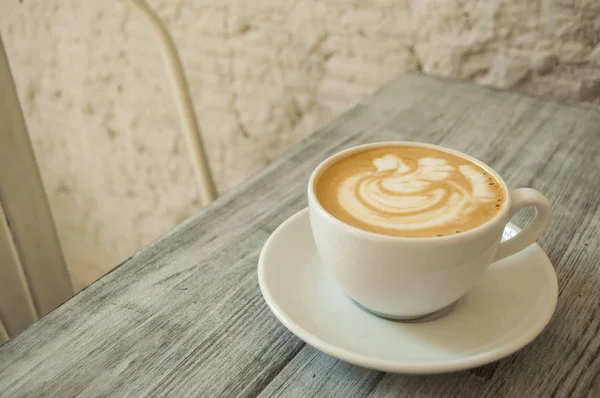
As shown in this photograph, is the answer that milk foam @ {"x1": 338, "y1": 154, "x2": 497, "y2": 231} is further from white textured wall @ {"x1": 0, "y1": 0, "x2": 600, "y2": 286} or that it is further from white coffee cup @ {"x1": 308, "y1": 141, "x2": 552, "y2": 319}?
white textured wall @ {"x1": 0, "y1": 0, "x2": 600, "y2": 286}

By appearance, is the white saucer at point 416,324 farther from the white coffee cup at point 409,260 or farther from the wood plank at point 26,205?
the wood plank at point 26,205

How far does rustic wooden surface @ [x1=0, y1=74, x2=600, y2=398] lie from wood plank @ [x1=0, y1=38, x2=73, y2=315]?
0.45 metres

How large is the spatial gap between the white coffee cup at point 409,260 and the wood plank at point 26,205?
616 millimetres

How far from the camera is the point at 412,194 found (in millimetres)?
402

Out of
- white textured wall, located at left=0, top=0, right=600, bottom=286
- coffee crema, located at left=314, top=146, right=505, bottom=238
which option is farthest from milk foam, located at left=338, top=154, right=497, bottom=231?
white textured wall, located at left=0, top=0, right=600, bottom=286

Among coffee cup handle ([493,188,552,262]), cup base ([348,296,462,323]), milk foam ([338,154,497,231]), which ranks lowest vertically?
cup base ([348,296,462,323])

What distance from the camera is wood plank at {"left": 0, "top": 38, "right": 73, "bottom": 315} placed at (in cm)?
82

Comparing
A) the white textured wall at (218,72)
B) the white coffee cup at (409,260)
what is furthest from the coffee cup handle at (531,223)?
the white textured wall at (218,72)

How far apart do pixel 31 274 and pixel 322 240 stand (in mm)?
679

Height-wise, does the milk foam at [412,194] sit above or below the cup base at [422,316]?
above

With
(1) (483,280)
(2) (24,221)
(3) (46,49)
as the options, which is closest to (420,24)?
(1) (483,280)

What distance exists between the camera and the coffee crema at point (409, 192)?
0.37m

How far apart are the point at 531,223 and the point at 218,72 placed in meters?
0.82

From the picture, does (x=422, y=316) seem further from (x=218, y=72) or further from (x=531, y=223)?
(x=218, y=72)
